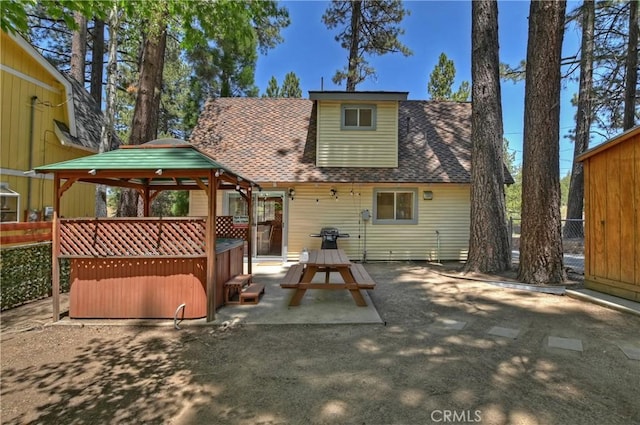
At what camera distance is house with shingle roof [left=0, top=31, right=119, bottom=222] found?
8094mm

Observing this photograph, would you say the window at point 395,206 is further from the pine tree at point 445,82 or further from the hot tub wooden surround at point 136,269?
the pine tree at point 445,82

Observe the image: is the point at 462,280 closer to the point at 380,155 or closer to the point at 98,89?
the point at 380,155

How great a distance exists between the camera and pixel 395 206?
10.8 metres

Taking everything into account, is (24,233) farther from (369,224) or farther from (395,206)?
(395,206)

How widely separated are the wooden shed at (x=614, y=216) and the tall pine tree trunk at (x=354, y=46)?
485 inches

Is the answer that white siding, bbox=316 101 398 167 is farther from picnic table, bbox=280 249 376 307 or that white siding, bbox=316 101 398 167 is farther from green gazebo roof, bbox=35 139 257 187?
green gazebo roof, bbox=35 139 257 187

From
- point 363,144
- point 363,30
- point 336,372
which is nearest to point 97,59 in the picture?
point 363,30

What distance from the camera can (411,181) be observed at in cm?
1027

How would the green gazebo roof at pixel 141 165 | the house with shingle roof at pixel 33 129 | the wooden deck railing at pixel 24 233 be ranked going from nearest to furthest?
1. the green gazebo roof at pixel 141 165
2. the wooden deck railing at pixel 24 233
3. the house with shingle roof at pixel 33 129

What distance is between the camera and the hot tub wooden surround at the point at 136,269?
4871 millimetres

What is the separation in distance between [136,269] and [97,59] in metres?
14.7

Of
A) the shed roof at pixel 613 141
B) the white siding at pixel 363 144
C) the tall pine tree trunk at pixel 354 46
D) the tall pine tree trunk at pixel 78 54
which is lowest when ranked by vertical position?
the shed roof at pixel 613 141

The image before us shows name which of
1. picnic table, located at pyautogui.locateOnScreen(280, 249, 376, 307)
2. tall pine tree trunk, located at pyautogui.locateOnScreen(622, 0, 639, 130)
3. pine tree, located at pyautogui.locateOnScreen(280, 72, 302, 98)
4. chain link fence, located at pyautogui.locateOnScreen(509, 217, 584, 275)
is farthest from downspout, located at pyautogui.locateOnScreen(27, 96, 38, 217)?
tall pine tree trunk, located at pyautogui.locateOnScreen(622, 0, 639, 130)

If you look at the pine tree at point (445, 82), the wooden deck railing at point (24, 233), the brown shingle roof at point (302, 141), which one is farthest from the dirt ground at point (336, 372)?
the pine tree at point (445, 82)
